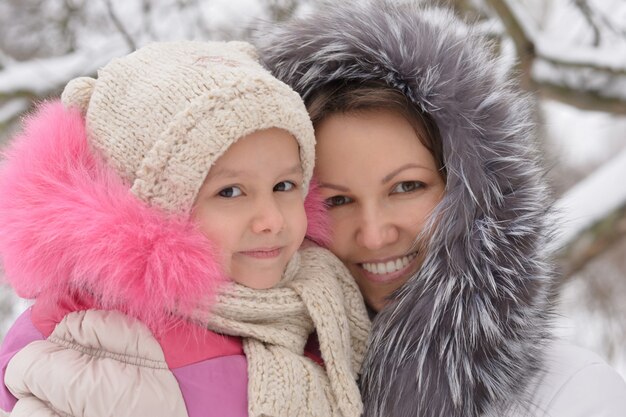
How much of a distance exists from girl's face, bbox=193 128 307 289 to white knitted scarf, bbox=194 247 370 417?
5cm

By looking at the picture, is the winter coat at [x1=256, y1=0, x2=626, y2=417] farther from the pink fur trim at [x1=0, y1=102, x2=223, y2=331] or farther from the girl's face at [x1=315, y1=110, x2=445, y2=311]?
the pink fur trim at [x1=0, y1=102, x2=223, y2=331]

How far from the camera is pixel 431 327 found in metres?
1.60

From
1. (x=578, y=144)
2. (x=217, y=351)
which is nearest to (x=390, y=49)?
(x=217, y=351)

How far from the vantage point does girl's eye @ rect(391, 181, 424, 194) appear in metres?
1.74

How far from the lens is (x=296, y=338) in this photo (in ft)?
5.00

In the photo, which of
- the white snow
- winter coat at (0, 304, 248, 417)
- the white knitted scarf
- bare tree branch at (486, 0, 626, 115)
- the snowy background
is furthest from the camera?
bare tree branch at (486, 0, 626, 115)

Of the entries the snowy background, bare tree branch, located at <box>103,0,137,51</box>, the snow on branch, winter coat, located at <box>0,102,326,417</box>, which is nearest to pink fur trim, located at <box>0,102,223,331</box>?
winter coat, located at <box>0,102,326,417</box>

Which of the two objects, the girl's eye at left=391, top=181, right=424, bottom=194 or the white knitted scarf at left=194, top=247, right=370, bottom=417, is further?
the girl's eye at left=391, top=181, right=424, bottom=194

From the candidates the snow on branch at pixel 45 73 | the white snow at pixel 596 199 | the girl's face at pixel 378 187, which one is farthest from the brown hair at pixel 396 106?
the snow on branch at pixel 45 73

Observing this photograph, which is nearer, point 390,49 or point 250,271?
point 250,271

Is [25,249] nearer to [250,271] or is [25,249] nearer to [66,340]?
[66,340]

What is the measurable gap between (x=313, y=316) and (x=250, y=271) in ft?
0.56

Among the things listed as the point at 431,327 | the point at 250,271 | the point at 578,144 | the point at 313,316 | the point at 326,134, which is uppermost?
the point at 326,134

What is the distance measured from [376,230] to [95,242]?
67cm
